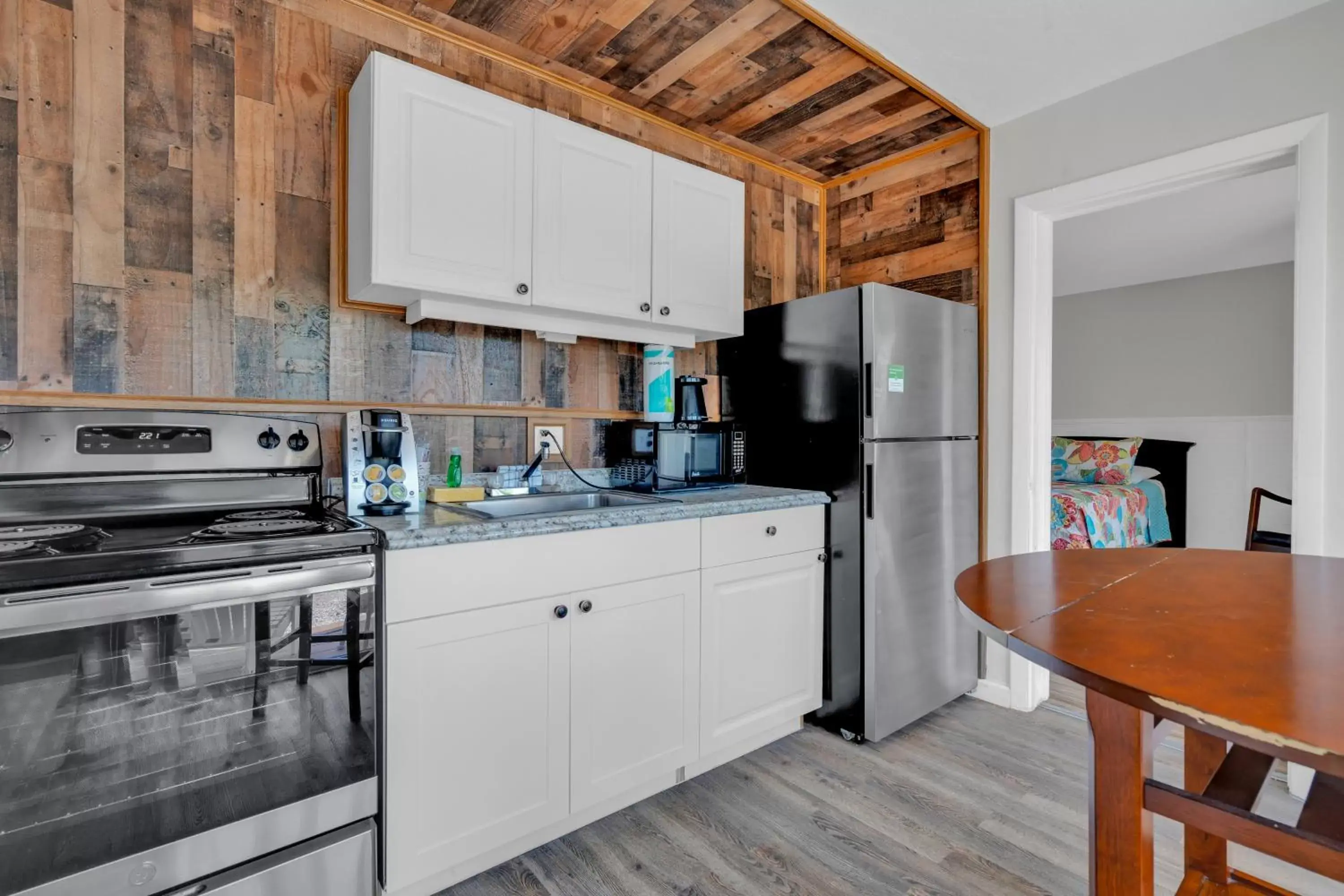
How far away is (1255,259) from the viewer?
461 cm

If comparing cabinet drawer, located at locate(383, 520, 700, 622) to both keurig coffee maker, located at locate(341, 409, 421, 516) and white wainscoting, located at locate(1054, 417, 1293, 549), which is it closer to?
keurig coffee maker, located at locate(341, 409, 421, 516)

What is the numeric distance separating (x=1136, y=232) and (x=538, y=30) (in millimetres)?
3878

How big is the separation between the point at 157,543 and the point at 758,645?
1.69 metres

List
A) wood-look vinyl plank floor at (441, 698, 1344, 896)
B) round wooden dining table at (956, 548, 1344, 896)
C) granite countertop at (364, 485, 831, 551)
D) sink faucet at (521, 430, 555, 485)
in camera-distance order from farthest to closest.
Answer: sink faucet at (521, 430, 555, 485) < wood-look vinyl plank floor at (441, 698, 1344, 896) < granite countertop at (364, 485, 831, 551) < round wooden dining table at (956, 548, 1344, 896)

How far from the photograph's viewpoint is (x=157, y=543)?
1.20 m

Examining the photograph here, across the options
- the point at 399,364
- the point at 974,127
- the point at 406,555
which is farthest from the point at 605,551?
the point at 974,127

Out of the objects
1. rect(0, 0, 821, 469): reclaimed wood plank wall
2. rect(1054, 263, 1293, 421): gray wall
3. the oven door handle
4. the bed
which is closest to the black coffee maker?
rect(0, 0, 821, 469): reclaimed wood plank wall

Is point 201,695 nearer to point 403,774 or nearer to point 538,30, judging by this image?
point 403,774

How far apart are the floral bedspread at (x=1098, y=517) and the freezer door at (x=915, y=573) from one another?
1284 mm

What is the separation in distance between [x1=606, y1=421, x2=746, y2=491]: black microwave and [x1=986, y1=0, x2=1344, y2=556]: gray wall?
118 centimetres

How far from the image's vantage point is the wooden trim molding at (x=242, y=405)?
60.8 inches

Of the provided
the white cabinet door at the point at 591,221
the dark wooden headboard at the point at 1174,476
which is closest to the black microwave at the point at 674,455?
the white cabinet door at the point at 591,221

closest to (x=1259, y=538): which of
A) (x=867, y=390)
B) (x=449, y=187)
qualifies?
(x=867, y=390)

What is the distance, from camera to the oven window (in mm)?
1067
